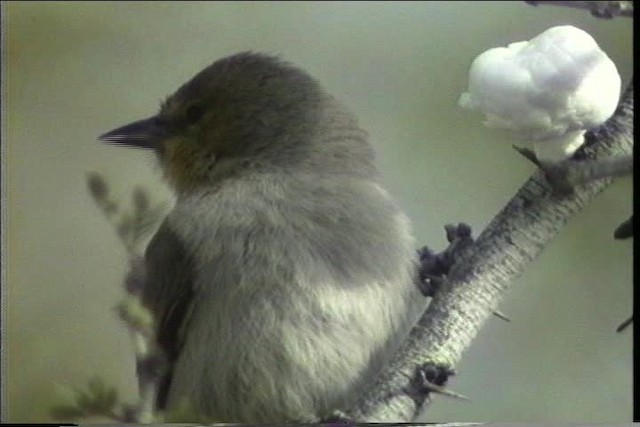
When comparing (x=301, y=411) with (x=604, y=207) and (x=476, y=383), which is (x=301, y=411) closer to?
(x=476, y=383)

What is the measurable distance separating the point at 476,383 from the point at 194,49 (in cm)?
63

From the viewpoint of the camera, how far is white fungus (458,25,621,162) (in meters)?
1.26

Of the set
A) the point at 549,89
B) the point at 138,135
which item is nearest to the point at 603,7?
the point at 549,89

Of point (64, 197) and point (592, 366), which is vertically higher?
point (64, 197)

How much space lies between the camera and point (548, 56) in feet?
4.18

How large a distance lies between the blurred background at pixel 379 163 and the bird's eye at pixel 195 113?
51 millimetres

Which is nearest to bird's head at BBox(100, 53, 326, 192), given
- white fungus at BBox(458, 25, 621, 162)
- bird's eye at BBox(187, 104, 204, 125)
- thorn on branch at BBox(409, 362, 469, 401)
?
bird's eye at BBox(187, 104, 204, 125)

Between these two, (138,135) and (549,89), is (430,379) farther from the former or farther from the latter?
(138,135)

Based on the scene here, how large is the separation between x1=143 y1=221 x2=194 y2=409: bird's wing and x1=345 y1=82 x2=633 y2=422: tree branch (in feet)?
0.87

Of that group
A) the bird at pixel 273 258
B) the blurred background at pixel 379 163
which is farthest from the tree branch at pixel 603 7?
the bird at pixel 273 258

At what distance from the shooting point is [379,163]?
133cm

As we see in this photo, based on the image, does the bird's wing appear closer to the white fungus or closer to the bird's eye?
the bird's eye

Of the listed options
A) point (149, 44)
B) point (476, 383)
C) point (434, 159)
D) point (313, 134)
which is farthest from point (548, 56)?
point (149, 44)

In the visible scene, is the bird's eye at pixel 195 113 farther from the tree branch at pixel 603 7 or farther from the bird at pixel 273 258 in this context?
the tree branch at pixel 603 7
